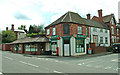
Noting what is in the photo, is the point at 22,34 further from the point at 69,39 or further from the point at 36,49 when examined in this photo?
the point at 69,39

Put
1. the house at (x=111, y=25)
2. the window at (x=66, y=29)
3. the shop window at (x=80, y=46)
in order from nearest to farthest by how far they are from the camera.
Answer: the window at (x=66, y=29)
the shop window at (x=80, y=46)
the house at (x=111, y=25)

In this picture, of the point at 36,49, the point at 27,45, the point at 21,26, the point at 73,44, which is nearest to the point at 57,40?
the point at 73,44


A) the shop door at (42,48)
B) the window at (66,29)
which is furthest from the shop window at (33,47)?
the window at (66,29)

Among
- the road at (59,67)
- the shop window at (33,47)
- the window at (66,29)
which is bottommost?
the road at (59,67)

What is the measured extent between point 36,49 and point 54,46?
4.51 m

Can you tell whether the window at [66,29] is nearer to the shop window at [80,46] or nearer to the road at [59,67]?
the shop window at [80,46]

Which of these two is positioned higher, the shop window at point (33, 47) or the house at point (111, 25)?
the house at point (111, 25)

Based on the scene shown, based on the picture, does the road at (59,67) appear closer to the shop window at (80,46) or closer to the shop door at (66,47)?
the shop door at (66,47)

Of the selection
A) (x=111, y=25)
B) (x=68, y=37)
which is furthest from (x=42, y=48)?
(x=111, y=25)

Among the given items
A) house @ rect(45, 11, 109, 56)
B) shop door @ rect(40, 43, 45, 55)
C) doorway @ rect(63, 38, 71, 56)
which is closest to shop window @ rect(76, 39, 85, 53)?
house @ rect(45, 11, 109, 56)

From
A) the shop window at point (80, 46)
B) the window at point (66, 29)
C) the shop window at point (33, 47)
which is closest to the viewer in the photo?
the window at point (66, 29)

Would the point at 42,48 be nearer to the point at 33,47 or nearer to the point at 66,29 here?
the point at 33,47

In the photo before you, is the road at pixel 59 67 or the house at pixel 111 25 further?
the house at pixel 111 25

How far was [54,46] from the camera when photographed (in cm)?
2327
